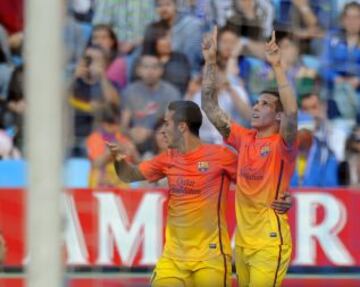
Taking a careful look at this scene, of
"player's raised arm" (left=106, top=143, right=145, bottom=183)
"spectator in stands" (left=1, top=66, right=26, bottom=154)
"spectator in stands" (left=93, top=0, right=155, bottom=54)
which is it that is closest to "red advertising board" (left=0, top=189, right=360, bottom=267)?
"spectator in stands" (left=1, top=66, right=26, bottom=154)

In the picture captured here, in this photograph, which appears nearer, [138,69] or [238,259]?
[238,259]

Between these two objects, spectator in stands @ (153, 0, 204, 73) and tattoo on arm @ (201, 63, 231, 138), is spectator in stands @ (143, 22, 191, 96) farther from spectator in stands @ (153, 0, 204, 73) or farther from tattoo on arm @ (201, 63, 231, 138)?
tattoo on arm @ (201, 63, 231, 138)

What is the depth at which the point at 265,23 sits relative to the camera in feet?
16.8

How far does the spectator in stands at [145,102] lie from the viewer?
4957 mm

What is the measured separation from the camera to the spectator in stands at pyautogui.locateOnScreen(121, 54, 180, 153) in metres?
4.96

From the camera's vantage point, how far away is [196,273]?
14.7 ft

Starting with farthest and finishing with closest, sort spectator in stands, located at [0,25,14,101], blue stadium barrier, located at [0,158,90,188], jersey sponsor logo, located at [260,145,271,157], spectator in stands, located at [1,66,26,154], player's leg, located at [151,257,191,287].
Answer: spectator in stands, located at [0,25,14,101], spectator in stands, located at [1,66,26,154], blue stadium barrier, located at [0,158,90,188], player's leg, located at [151,257,191,287], jersey sponsor logo, located at [260,145,271,157]

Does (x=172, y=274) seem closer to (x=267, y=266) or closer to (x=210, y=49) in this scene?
(x=267, y=266)

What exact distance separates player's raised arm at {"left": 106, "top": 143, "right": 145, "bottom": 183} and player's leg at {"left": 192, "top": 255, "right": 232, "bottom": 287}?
48 cm

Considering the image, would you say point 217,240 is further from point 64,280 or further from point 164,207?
point 64,280

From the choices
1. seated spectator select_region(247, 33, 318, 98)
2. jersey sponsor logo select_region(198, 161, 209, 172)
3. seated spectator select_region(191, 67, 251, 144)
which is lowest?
jersey sponsor logo select_region(198, 161, 209, 172)

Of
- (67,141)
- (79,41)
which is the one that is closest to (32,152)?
(67,141)

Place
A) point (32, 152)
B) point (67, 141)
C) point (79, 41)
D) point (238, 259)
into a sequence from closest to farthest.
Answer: point (32, 152) < point (67, 141) < point (79, 41) < point (238, 259)

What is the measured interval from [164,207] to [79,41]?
1381 mm
